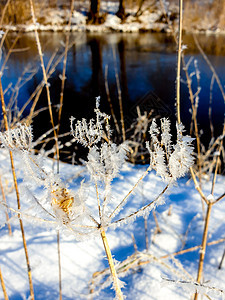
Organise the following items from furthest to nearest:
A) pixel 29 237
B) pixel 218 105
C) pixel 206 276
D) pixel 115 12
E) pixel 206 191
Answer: pixel 115 12 < pixel 218 105 < pixel 206 191 < pixel 29 237 < pixel 206 276

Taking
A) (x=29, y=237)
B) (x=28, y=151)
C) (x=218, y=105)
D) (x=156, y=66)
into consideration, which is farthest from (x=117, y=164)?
(x=156, y=66)

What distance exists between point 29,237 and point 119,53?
6.04m

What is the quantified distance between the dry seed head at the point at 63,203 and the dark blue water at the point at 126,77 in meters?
2.74

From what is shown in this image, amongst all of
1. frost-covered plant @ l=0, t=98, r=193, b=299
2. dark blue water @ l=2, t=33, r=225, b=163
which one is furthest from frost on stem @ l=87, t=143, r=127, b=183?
dark blue water @ l=2, t=33, r=225, b=163

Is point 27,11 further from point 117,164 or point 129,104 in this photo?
point 117,164

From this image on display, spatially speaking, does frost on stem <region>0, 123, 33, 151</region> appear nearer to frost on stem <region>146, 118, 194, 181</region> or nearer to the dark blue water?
frost on stem <region>146, 118, 194, 181</region>

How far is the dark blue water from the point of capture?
12.7 feet

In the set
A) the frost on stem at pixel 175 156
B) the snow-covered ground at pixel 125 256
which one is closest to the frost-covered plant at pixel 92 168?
the frost on stem at pixel 175 156

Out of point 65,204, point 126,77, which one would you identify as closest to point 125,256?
point 65,204

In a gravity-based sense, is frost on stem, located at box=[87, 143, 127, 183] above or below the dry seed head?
above

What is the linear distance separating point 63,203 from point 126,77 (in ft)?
17.0

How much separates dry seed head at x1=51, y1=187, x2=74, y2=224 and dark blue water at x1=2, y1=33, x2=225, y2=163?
2743 millimetres

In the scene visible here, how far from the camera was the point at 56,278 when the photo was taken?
3.32ft

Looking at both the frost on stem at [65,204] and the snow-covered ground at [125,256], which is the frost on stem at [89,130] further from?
the snow-covered ground at [125,256]
